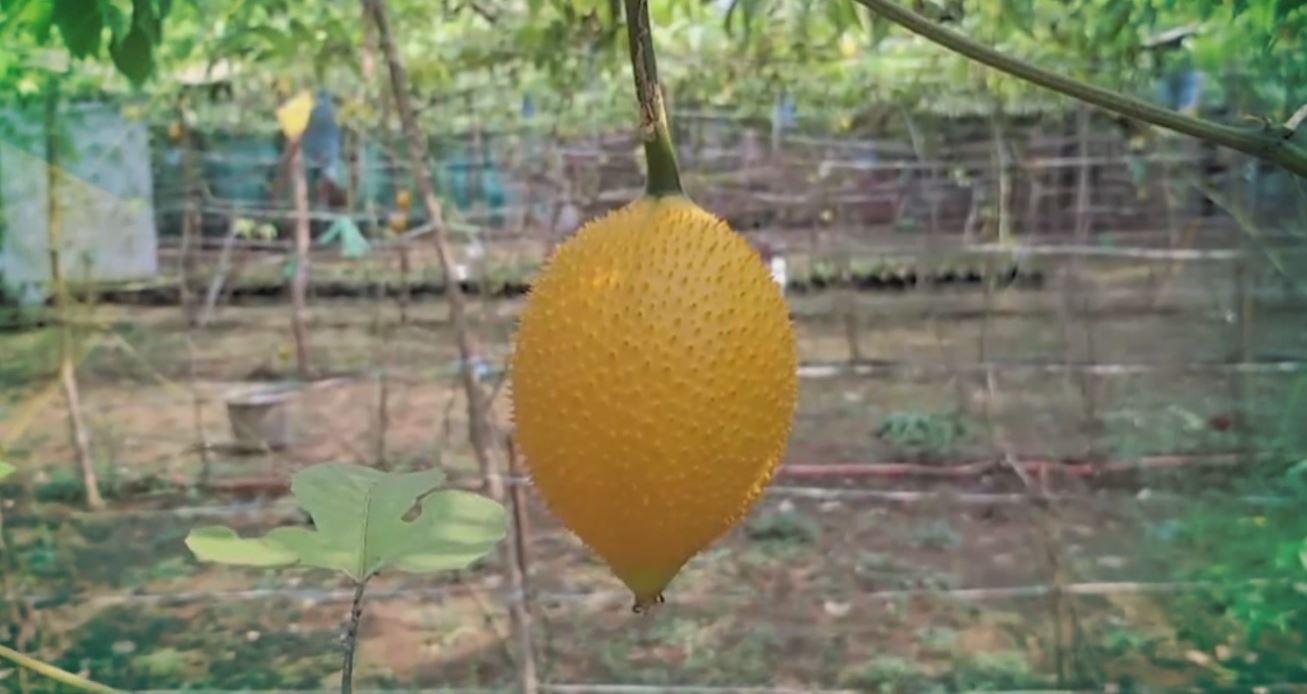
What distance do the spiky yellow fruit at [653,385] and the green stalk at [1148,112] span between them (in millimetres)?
163

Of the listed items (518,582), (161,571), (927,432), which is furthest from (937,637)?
(161,571)

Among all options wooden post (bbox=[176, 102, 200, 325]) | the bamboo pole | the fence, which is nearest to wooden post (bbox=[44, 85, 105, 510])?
the fence

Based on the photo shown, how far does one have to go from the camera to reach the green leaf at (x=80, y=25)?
5.03ft

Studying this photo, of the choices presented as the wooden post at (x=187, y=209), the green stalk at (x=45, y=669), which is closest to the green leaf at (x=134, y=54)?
the green stalk at (x=45, y=669)

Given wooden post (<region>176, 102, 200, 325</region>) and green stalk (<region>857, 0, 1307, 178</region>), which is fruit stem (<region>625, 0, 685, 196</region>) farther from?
wooden post (<region>176, 102, 200, 325</region>)

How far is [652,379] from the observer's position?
657 millimetres

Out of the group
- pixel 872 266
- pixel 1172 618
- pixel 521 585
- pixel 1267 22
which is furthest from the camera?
pixel 872 266

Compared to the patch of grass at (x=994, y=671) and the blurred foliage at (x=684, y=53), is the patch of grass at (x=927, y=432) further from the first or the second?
the patch of grass at (x=994, y=671)

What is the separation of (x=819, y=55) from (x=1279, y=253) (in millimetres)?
2116

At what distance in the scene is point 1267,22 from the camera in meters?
2.77

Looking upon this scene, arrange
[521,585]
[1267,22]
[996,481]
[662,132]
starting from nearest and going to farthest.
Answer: [662,132] → [1267,22] → [521,585] → [996,481]

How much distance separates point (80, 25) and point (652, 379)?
4.23 feet

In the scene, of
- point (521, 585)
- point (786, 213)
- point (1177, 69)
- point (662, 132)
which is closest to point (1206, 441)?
point (1177, 69)

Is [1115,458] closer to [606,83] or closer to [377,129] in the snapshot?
[606,83]
